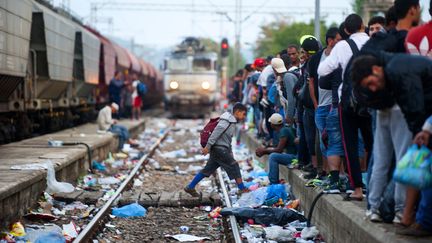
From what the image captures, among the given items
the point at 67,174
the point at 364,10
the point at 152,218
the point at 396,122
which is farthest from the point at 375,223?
the point at 364,10

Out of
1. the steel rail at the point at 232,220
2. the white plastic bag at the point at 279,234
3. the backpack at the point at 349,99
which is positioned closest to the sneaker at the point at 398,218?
the backpack at the point at 349,99

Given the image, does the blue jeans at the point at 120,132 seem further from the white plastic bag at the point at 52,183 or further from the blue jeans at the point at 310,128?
the blue jeans at the point at 310,128

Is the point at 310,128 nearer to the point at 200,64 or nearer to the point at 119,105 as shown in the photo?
the point at 119,105

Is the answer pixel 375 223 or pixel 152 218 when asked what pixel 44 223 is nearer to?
pixel 152 218

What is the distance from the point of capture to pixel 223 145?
10812mm

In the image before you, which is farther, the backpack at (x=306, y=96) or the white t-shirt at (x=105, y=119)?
the white t-shirt at (x=105, y=119)

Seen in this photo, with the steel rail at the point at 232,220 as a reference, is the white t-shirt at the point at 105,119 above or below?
above

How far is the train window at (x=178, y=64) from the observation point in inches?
1477

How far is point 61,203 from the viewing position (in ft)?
34.3

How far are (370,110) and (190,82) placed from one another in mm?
30660

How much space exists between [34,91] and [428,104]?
1330cm

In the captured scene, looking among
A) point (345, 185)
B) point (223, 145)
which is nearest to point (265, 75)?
point (223, 145)

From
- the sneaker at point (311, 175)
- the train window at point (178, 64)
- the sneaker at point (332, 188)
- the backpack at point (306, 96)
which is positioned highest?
the train window at point (178, 64)

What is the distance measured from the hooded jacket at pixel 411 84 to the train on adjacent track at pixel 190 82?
3129 cm
